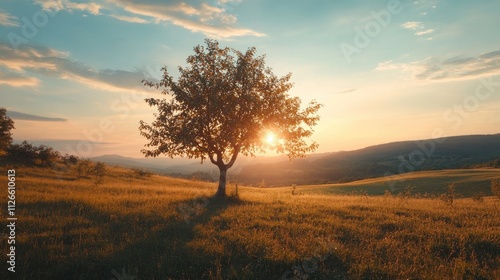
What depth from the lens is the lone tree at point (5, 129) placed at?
37.7 metres

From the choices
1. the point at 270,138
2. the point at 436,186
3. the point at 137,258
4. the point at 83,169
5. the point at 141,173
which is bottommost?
the point at 436,186

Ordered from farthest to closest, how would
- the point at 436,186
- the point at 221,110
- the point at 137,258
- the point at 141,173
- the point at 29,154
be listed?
1. the point at 436,186
2. the point at 141,173
3. the point at 29,154
4. the point at 221,110
5. the point at 137,258

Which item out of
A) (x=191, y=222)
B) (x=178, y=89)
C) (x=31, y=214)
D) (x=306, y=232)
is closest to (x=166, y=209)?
(x=191, y=222)

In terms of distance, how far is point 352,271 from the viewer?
8188 mm

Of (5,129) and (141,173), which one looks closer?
(5,129)

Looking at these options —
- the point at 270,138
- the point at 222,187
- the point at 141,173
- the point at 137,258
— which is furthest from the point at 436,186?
the point at 137,258

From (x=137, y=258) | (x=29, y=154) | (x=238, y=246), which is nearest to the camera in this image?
(x=137, y=258)

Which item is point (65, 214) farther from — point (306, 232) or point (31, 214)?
point (306, 232)

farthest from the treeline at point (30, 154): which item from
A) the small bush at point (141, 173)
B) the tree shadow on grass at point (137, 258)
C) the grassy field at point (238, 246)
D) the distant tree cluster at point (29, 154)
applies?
the tree shadow on grass at point (137, 258)

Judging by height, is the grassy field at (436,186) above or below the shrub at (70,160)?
below

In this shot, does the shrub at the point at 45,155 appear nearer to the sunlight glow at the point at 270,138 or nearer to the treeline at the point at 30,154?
the treeline at the point at 30,154

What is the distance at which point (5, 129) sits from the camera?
128 feet

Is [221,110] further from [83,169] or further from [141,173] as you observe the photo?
[141,173]

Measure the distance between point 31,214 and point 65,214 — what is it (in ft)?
4.06
